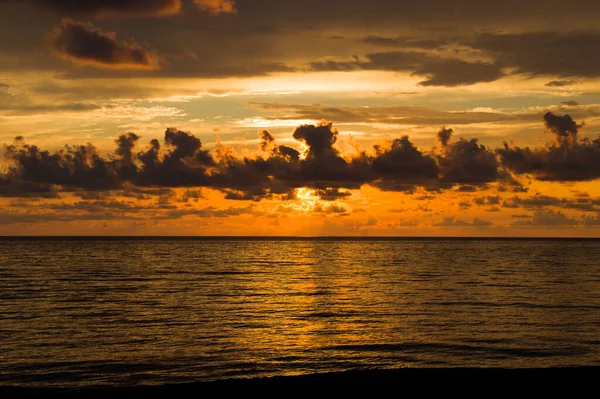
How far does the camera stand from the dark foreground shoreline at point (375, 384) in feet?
82.1

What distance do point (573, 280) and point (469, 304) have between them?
35.1 meters

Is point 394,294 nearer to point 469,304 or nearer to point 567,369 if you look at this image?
point 469,304

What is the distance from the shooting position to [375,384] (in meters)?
25.6

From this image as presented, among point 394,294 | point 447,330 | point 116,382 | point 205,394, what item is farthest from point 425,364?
point 394,294

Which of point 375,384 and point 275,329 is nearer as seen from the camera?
point 375,384

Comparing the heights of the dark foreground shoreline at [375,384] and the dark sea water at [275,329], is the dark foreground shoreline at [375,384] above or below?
above

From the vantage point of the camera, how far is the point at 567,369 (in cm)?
2859

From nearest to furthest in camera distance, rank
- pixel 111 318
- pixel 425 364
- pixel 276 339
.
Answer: pixel 425 364, pixel 276 339, pixel 111 318

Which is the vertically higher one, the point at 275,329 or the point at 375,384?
the point at 375,384

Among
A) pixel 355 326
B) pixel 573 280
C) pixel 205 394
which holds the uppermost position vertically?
pixel 205 394

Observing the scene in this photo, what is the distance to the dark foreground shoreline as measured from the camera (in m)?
25.0

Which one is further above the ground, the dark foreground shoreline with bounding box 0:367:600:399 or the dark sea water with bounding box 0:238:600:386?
the dark foreground shoreline with bounding box 0:367:600:399

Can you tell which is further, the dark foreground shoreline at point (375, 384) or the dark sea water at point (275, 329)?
the dark sea water at point (275, 329)

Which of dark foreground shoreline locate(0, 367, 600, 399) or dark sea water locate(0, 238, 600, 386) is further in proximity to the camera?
dark sea water locate(0, 238, 600, 386)
